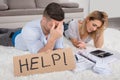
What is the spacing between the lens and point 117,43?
1.82m

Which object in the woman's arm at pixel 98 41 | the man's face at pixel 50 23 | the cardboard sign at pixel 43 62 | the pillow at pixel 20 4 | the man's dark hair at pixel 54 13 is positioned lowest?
the woman's arm at pixel 98 41

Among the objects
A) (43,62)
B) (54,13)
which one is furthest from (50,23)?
(43,62)

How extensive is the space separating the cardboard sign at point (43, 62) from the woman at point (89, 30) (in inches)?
18.1

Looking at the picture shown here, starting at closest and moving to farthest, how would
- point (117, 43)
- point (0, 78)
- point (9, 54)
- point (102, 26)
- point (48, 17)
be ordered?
1. point (0, 78)
2. point (48, 17)
3. point (9, 54)
4. point (102, 26)
5. point (117, 43)

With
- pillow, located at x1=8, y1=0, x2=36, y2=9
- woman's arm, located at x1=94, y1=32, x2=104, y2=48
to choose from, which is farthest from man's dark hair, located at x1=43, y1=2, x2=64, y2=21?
pillow, located at x1=8, y1=0, x2=36, y2=9

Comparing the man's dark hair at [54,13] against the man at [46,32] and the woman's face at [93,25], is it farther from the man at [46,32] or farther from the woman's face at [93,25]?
the woman's face at [93,25]

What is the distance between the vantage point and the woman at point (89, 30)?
5.52 feet

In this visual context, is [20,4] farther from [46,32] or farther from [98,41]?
[46,32]

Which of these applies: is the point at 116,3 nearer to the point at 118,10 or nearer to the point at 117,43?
the point at 118,10

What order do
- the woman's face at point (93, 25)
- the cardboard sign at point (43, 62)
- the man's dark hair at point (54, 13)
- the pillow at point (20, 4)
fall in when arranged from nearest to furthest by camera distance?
the cardboard sign at point (43, 62)
the man's dark hair at point (54, 13)
the woman's face at point (93, 25)
the pillow at point (20, 4)

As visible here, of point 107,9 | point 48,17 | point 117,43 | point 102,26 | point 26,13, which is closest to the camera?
point 48,17

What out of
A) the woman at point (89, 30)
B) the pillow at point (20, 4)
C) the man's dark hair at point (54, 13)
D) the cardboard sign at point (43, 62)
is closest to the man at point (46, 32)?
the man's dark hair at point (54, 13)

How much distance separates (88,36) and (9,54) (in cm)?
70

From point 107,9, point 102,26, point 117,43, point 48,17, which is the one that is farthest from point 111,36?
point 107,9
